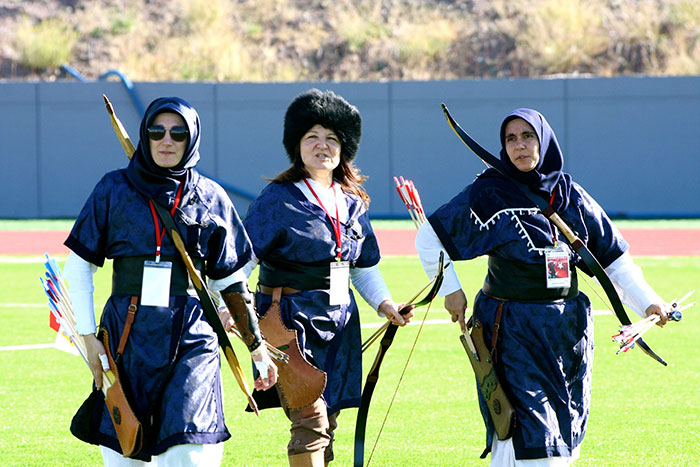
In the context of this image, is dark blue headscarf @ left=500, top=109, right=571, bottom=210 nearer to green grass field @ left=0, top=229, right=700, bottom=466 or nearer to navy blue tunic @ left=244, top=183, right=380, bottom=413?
navy blue tunic @ left=244, top=183, right=380, bottom=413

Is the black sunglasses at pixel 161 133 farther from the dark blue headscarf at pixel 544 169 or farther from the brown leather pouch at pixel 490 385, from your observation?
the brown leather pouch at pixel 490 385

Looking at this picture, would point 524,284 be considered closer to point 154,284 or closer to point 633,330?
point 633,330

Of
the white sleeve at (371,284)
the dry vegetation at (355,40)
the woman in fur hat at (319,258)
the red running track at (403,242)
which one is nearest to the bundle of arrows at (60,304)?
the woman in fur hat at (319,258)

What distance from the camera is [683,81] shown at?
28547 mm

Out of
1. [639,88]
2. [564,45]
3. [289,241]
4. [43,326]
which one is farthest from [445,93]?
[289,241]

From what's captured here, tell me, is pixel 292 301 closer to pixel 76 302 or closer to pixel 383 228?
pixel 76 302

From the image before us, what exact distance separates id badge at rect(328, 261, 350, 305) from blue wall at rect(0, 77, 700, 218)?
23266 mm

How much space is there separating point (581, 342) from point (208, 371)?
1.72m

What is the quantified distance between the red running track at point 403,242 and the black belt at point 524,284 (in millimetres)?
14060

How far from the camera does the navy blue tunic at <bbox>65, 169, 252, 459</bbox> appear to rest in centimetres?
475

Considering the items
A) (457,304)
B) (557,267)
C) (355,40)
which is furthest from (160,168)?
(355,40)

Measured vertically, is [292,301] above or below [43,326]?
above

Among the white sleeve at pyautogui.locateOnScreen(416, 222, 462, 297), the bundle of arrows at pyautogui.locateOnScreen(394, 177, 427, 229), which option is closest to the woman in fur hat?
the bundle of arrows at pyautogui.locateOnScreen(394, 177, 427, 229)

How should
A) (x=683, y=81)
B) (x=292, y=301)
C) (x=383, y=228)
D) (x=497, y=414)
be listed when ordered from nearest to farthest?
(x=497, y=414)
(x=292, y=301)
(x=383, y=228)
(x=683, y=81)
